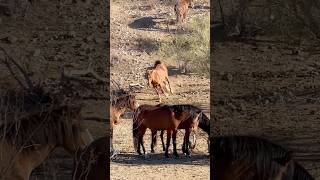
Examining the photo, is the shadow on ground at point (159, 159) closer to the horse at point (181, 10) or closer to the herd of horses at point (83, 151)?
the herd of horses at point (83, 151)

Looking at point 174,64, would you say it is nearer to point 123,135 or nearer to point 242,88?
point 123,135

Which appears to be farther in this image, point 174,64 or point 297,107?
point 174,64

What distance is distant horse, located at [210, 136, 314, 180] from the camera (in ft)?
19.7

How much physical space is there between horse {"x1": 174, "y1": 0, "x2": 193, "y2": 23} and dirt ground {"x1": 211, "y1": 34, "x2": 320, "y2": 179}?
14.9 meters

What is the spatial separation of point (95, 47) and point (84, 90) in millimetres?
328

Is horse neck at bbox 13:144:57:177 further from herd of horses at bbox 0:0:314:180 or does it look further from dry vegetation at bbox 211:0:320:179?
dry vegetation at bbox 211:0:320:179

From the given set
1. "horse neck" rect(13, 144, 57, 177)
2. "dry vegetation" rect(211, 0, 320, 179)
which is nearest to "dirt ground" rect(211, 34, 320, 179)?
"dry vegetation" rect(211, 0, 320, 179)

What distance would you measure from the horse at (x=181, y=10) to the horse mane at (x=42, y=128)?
48.9 ft

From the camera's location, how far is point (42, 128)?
6.05 m

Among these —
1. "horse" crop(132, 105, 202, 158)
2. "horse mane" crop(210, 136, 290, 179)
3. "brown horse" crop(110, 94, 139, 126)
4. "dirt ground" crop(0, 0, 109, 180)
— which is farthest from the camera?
"brown horse" crop(110, 94, 139, 126)

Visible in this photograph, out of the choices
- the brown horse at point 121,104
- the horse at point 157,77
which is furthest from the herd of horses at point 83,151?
the horse at point 157,77

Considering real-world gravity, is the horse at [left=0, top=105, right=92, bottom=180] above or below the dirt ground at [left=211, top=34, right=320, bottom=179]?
below

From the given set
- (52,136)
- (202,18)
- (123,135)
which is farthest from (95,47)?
(202,18)

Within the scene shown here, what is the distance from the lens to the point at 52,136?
19.9ft
